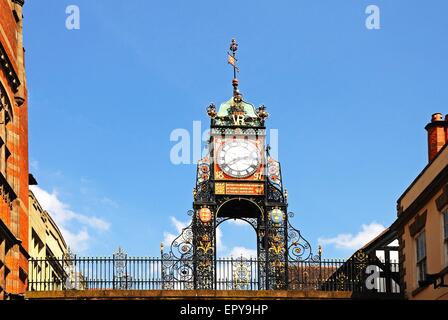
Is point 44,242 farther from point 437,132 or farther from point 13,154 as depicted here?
point 437,132

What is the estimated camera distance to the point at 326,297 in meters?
34.2

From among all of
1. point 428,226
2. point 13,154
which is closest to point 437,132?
point 428,226

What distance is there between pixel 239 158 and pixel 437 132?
24.9 feet

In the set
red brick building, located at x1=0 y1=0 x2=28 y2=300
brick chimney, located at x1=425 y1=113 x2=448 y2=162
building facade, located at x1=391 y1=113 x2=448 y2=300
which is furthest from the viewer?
brick chimney, located at x1=425 y1=113 x2=448 y2=162

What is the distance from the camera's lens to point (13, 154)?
102ft

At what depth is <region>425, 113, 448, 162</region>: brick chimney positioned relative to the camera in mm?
34531

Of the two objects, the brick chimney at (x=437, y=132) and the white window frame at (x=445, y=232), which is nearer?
the white window frame at (x=445, y=232)

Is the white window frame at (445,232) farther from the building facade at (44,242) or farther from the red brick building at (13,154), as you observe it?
the building facade at (44,242)

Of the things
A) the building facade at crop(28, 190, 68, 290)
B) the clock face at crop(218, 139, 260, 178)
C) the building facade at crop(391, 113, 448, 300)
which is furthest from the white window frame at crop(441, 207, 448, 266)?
the building facade at crop(28, 190, 68, 290)

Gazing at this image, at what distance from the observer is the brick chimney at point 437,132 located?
34531mm

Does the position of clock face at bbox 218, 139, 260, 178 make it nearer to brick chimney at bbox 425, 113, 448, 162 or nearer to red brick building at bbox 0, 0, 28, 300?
brick chimney at bbox 425, 113, 448, 162

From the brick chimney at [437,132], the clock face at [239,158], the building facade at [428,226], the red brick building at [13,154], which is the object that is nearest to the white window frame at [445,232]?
the building facade at [428,226]
